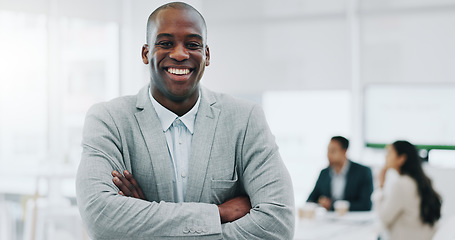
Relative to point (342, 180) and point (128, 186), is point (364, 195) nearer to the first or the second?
point (342, 180)

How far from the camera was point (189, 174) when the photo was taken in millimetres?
1740

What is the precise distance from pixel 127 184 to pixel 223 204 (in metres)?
0.32

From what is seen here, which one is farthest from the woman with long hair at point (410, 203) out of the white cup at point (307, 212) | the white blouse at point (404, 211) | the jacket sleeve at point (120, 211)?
the jacket sleeve at point (120, 211)

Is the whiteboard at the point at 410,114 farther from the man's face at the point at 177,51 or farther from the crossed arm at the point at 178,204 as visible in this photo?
the man's face at the point at 177,51

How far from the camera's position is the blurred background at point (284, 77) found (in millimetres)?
3879

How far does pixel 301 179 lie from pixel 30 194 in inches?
147

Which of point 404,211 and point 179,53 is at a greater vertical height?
point 179,53

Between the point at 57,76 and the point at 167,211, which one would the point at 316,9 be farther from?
the point at 167,211

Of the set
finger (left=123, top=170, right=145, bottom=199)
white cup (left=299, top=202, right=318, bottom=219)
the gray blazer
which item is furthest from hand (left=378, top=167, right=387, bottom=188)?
finger (left=123, top=170, right=145, bottom=199)

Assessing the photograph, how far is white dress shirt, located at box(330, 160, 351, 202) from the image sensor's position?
4766 mm

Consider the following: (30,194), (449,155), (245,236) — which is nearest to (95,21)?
(30,194)

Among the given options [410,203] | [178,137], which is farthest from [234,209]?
[410,203]

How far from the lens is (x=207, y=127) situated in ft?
5.95

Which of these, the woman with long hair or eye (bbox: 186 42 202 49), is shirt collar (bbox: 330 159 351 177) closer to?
the woman with long hair
